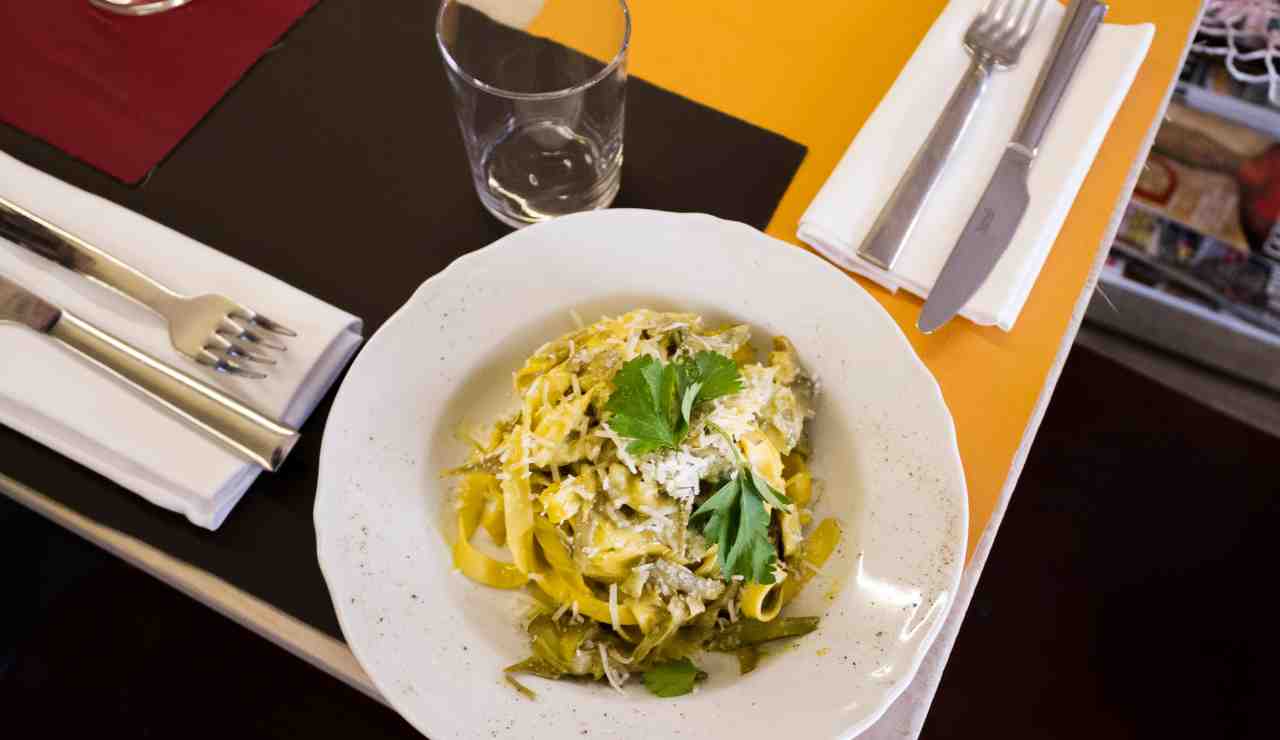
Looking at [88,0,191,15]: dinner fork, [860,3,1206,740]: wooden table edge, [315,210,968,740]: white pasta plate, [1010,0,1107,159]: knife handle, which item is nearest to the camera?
[315,210,968,740]: white pasta plate

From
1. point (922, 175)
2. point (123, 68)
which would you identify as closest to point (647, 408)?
point (922, 175)

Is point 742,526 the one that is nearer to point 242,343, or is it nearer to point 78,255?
point 242,343

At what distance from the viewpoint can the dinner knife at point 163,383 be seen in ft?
3.04

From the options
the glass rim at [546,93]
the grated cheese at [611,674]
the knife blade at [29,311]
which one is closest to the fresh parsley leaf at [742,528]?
the grated cheese at [611,674]

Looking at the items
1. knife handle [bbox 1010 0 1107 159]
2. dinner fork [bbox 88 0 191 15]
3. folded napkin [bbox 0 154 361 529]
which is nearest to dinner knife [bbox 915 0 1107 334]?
knife handle [bbox 1010 0 1107 159]

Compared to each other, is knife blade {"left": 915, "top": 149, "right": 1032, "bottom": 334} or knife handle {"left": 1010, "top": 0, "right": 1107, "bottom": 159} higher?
knife handle {"left": 1010, "top": 0, "right": 1107, "bottom": 159}

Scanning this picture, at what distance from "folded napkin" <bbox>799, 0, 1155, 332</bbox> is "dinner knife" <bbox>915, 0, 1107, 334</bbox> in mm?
11

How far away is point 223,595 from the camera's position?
0.92 metres

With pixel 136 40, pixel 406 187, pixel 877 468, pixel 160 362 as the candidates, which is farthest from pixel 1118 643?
pixel 136 40

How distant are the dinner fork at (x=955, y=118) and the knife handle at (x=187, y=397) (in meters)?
0.62

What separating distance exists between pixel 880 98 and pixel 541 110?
1.35ft

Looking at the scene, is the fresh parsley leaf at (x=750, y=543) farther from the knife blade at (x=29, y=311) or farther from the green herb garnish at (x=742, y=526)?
the knife blade at (x=29, y=311)

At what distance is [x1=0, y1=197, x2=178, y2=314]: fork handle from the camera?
1.00 metres

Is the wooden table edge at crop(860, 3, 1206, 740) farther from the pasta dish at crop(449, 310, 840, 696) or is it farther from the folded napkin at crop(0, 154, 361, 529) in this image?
the folded napkin at crop(0, 154, 361, 529)
